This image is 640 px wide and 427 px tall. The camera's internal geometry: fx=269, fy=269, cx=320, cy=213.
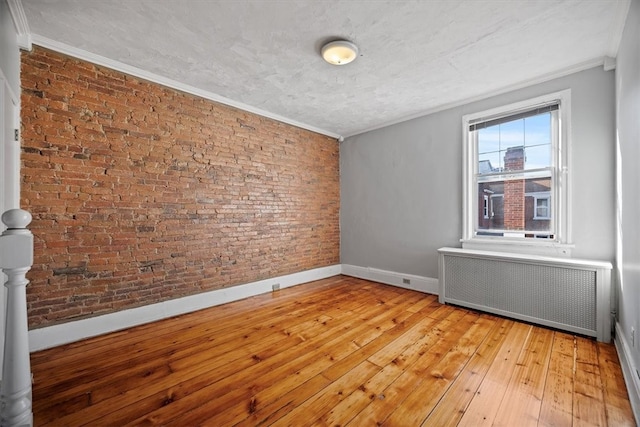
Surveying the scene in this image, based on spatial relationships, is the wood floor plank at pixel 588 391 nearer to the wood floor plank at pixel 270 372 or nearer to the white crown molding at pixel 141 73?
the wood floor plank at pixel 270 372

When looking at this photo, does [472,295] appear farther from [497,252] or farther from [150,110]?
[150,110]

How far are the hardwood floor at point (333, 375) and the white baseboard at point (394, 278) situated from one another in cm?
93

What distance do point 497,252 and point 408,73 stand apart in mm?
2480

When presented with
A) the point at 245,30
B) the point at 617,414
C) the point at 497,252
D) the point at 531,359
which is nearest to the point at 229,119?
the point at 245,30

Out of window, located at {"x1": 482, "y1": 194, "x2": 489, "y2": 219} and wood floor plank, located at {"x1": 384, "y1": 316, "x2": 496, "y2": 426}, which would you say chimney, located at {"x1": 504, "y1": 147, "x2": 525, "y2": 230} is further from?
wood floor plank, located at {"x1": 384, "y1": 316, "x2": 496, "y2": 426}

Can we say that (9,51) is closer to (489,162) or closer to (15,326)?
(15,326)

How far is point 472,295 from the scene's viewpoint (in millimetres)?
3457

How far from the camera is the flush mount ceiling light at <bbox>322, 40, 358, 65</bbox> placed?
250cm

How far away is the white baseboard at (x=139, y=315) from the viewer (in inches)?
99.5

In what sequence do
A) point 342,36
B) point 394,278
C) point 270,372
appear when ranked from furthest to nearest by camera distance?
point 394,278
point 342,36
point 270,372

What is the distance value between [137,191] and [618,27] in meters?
4.91

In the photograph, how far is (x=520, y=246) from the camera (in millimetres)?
3359

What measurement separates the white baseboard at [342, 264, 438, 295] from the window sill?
797mm

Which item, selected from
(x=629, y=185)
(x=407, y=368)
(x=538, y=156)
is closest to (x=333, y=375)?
(x=407, y=368)
